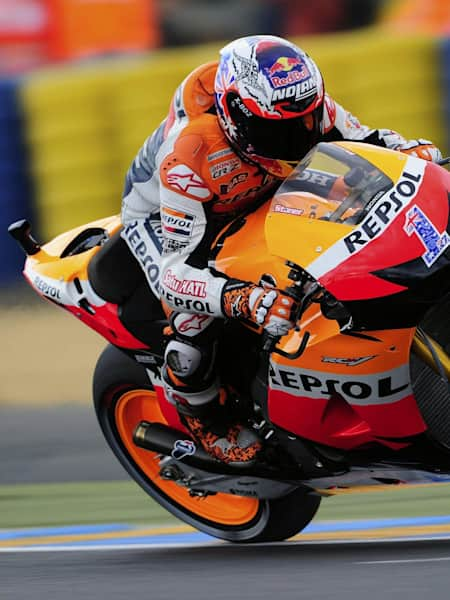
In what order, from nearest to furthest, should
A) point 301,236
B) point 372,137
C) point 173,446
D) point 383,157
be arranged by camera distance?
1. point 301,236
2. point 383,157
3. point 372,137
4. point 173,446

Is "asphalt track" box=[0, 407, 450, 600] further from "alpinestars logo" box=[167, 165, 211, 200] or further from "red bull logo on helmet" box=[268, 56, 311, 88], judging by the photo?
"red bull logo on helmet" box=[268, 56, 311, 88]

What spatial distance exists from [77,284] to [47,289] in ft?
0.63

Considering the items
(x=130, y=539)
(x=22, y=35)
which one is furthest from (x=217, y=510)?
(x=22, y=35)

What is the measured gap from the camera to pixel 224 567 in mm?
4988

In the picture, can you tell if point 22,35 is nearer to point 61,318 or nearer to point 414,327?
point 61,318

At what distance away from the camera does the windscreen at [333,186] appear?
432 cm

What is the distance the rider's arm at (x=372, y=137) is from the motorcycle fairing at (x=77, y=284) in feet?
3.40

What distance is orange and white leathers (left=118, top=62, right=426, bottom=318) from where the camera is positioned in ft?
15.5

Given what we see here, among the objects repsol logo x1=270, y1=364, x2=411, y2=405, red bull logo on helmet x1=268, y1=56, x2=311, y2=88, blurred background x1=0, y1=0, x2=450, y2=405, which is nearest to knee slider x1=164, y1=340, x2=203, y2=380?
repsol logo x1=270, y1=364, x2=411, y2=405

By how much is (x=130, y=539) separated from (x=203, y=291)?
1.44 metres

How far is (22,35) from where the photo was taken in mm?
12656

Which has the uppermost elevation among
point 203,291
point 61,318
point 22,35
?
point 203,291

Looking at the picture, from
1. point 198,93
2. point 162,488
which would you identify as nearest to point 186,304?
point 198,93

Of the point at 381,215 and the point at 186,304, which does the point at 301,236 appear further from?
the point at 186,304
